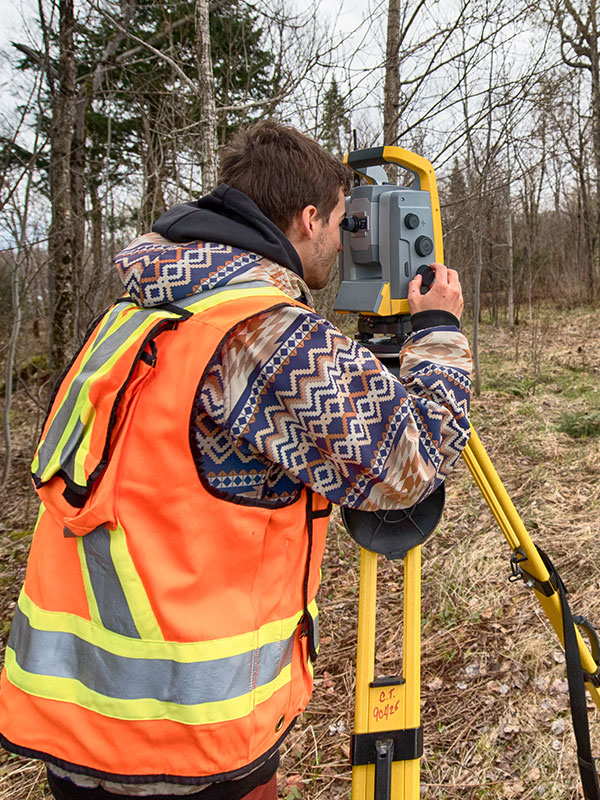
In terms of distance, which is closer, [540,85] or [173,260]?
[173,260]

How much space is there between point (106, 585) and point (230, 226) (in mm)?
654

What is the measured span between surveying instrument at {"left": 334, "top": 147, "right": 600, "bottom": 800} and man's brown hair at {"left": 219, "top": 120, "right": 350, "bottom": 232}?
0.30 m

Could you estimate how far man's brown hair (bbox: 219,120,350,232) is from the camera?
1090 millimetres

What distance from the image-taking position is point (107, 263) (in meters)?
6.09

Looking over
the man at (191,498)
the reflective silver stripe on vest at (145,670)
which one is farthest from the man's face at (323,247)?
the reflective silver stripe on vest at (145,670)

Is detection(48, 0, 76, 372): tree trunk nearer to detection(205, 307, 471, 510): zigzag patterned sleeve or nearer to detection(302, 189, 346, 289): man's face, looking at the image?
detection(302, 189, 346, 289): man's face

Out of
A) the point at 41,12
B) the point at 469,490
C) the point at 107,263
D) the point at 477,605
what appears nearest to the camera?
the point at 477,605

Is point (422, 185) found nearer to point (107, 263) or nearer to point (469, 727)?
point (469, 727)

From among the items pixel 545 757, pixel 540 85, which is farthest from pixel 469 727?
pixel 540 85

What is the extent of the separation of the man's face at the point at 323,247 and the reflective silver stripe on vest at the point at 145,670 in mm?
750

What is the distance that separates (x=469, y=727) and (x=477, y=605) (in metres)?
0.82

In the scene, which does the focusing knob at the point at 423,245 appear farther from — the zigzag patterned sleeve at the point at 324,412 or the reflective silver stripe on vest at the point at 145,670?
the reflective silver stripe on vest at the point at 145,670

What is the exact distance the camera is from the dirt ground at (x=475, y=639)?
7.39ft

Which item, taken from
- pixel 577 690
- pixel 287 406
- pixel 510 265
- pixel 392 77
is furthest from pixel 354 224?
pixel 510 265
